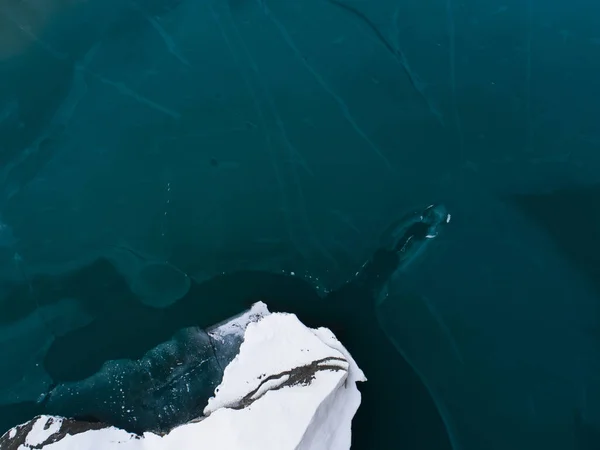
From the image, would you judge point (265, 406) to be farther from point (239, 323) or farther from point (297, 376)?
point (239, 323)

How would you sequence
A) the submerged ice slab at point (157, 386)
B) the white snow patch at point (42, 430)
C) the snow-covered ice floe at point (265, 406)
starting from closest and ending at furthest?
the snow-covered ice floe at point (265, 406) → the white snow patch at point (42, 430) → the submerged ice slab at point (157, 386)

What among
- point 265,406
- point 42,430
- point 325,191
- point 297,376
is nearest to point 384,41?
point 325,191

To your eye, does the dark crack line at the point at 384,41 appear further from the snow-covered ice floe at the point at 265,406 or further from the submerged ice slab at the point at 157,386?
the submerged ice slab at the point at 157,386

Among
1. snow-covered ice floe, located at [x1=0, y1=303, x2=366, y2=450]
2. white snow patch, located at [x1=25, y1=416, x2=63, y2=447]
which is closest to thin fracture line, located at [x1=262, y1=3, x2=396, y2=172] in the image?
snow-covered ice floe, located at [x1=0, y1=303, x2=366, y2=450]

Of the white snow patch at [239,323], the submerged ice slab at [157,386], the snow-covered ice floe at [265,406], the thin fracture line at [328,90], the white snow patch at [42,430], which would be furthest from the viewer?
the thin fracture line at [328,90]

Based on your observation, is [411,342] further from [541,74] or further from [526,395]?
[541,74]

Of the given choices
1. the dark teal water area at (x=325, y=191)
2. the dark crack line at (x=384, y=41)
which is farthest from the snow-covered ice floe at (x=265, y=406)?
the dark crack line at (x=384, y=41)

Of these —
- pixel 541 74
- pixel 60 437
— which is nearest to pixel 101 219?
pixel 60 437
